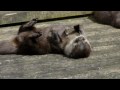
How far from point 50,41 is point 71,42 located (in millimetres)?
292

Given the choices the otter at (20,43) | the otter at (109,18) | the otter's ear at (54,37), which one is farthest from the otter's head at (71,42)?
the otter at (109,18)

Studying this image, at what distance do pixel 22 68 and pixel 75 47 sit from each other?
2.40ft

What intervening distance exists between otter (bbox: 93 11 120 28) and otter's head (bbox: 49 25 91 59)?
1.38 metres

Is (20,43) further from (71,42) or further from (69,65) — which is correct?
(69,65)

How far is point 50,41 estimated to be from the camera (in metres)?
4.94

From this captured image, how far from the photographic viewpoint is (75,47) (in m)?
4.67

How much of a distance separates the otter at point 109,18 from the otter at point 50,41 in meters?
1.38

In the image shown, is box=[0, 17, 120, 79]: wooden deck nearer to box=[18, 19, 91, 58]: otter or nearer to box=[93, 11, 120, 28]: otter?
box=[18, 19, 91, 58]: otter

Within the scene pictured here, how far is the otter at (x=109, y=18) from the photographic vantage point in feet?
20.5

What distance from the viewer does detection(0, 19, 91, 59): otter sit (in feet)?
15.6

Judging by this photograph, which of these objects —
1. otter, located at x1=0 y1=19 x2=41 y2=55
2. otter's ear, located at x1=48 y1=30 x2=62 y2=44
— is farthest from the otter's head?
otter, located at x1=0 y1=19 x2=41 y2=55
